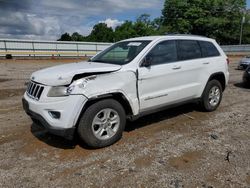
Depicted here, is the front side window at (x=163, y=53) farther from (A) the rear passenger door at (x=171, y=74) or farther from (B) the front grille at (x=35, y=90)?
(B) the front grille at (x=35, y=90)

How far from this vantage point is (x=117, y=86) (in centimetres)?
417

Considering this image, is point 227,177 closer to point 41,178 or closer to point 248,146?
point 248,146

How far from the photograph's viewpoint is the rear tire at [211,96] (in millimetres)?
6030

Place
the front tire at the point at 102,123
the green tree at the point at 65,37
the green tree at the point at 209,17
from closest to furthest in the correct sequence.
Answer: the front tire at the point at 102,123, the green tree at the point at 209,17, the green tree at the point at 65,37

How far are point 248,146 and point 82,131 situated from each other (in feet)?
9.07

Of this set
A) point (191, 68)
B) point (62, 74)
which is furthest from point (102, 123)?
point (191, 68)

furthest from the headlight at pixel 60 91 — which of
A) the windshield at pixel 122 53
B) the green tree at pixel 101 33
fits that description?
the green tree at pixel 101 33

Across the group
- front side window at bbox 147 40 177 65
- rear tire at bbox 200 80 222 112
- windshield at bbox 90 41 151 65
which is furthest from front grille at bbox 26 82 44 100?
rear tire at bbox 200 80 222 112

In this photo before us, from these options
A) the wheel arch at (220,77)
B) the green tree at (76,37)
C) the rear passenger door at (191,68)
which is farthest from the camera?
the green tree at (76,37)

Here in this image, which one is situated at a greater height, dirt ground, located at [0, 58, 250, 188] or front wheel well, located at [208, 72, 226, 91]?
front wheel well, located at [208, 72, 226, 91]

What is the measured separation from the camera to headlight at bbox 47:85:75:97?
381 centimetres

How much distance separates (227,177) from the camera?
11.0 ft

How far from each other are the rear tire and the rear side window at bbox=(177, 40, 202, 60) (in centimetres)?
81

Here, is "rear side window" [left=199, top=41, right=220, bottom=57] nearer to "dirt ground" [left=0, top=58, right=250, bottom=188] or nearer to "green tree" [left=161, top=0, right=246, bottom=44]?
"dirt ground" [left=0, top=58, right=250, bottom=188]
